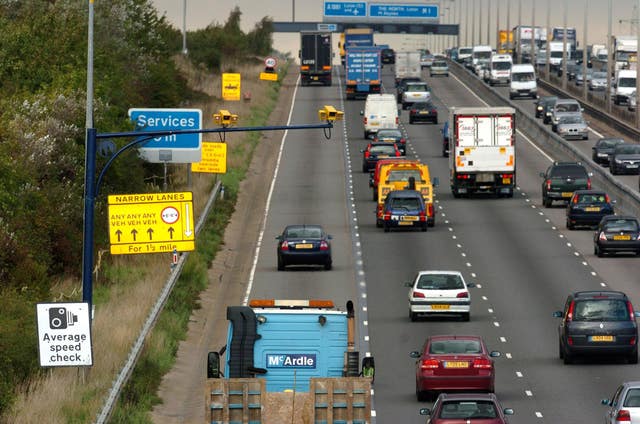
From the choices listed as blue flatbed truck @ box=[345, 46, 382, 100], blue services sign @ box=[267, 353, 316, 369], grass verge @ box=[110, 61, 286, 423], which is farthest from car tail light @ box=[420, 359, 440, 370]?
blue flatbed truck @ box=[345, 46, 382, 100]

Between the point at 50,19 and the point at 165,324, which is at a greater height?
the point at 50,19

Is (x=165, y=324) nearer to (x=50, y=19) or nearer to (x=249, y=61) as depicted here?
(x=50, y=19)

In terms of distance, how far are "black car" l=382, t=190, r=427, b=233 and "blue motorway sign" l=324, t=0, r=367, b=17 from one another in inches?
5046

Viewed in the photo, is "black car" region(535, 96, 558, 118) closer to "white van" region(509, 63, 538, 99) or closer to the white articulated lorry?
"white van" region(509, 63, 538, 99)

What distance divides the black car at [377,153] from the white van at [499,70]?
56063 mm

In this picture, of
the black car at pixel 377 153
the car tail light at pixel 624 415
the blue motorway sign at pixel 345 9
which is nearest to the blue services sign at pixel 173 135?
the car tail light at pixel 624 415

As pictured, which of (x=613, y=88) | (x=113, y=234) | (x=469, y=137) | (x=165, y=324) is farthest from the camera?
(x=613, y=88)

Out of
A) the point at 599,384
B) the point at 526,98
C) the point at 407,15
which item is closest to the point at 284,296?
the point at 599,384

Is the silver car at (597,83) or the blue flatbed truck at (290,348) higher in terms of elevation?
the blue flatbed truck at (290,348)

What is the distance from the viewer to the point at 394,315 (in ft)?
153

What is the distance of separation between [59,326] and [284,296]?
2311 centimetres

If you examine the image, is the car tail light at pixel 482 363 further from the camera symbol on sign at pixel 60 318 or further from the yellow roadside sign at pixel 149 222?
the camera symbol on sign at pixel 60 318

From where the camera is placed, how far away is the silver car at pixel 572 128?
97.5 m

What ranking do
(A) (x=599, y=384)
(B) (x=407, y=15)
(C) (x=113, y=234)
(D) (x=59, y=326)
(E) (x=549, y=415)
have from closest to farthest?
(D) (x=59, y=326) → (E) (x=549, y=415) → (A) (x=599, y=384) → (C) (x=113, y=234) → (B) (x=407, y=15)
